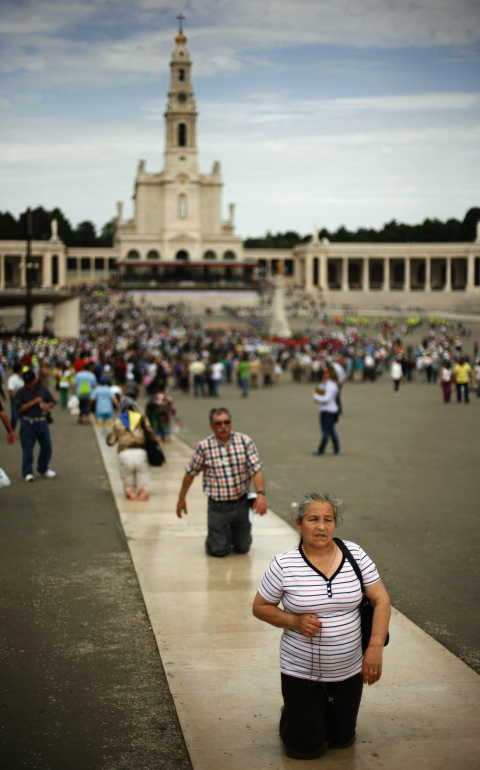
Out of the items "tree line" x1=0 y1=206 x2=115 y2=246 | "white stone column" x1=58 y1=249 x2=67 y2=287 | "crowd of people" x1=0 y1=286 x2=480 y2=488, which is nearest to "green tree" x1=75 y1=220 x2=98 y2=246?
"tree line" x1=0 y1=206 x2=115 y2=246

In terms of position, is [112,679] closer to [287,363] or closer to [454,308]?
[287,363]

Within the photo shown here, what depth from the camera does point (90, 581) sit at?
6785mm

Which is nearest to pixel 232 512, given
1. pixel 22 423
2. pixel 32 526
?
pixel 32 526

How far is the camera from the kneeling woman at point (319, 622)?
145 inches

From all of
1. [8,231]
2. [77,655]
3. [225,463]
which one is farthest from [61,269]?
[77,655]

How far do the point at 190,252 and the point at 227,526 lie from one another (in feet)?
312

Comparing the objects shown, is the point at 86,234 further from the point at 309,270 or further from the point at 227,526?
the point at 227,526

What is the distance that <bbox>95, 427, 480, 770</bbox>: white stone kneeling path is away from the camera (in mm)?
3945

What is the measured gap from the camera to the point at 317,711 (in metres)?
3.83

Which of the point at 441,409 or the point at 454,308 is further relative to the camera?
the point at 454,308

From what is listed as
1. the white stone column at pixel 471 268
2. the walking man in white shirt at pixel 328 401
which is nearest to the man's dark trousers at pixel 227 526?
the walking man in white shirt at pixel 328 401

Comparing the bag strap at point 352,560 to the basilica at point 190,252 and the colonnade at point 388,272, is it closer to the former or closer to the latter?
the basilica at point 190,252

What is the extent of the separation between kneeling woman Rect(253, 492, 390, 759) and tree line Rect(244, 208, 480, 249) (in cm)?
12164

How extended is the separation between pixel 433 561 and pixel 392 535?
921 millimetres
